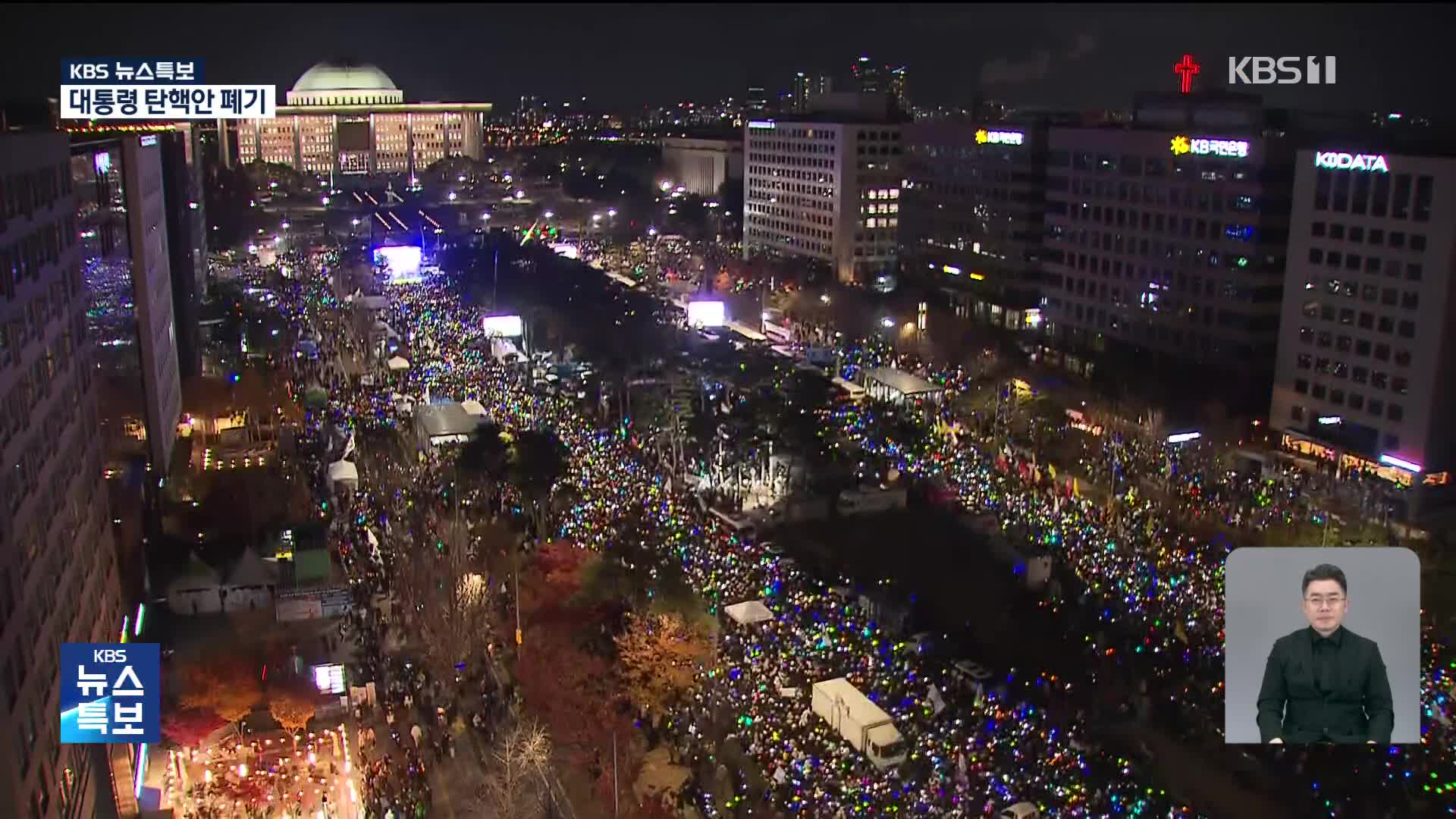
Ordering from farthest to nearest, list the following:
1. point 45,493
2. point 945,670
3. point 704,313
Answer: point 704,313 < point 945,670 < point 45,493

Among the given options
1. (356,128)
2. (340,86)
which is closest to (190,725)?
(356,128)

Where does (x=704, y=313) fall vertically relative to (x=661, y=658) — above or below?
above

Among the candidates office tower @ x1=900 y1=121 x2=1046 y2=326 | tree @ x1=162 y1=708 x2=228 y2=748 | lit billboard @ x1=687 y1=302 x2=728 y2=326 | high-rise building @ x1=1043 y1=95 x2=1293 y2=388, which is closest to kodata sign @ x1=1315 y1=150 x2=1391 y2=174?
high-rise building @ x1=1043 y1=95 x2=1293 y2=388

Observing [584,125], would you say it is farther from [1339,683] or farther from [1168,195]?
[1339,683]

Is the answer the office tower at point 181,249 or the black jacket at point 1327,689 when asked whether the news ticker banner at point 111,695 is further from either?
the office tower at point 181,249

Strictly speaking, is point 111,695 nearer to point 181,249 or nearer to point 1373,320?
point 181,249

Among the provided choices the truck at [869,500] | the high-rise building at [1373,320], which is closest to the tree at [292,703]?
the truck at [869,500]
